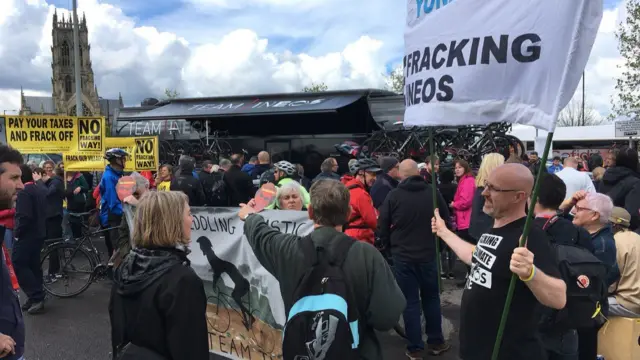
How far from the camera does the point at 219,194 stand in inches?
320

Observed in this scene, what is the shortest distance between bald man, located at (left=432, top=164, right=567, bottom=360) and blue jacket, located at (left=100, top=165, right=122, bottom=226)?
5803 mm

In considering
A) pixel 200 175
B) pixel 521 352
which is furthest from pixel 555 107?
pixel 200 175

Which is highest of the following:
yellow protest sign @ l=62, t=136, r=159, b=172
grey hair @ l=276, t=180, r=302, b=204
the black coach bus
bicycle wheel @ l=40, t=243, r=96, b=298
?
the black coach bus

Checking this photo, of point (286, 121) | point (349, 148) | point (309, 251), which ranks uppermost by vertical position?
point (286, 121)

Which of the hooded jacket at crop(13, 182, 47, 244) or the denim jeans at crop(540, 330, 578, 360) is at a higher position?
the hooded jacket at crop(13, 182, 47, 244)

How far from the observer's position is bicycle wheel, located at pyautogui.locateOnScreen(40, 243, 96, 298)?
6.79 meters

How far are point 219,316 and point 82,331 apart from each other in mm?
2464

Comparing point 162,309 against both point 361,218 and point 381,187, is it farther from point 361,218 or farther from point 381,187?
point 381,187

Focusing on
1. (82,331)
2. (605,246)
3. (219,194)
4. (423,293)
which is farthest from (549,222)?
(219,194)

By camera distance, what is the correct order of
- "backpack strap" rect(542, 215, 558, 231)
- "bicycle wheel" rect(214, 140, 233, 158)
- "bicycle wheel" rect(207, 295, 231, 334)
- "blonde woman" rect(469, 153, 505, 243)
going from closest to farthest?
"backpack strap" rect(542, 215, 558, 231) < "bicycle wheel" rect(207, 295, 231, 334) < "blonde woman" rect(469, 153, 505, 243) < "bicycle wheel" rect(214, 140, 233, 158)

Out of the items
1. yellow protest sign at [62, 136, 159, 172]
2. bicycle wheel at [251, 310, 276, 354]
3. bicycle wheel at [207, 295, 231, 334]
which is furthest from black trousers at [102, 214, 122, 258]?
bicycle wheel at [251, 310, 276, 354]

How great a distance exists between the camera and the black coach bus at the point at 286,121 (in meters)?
12.1

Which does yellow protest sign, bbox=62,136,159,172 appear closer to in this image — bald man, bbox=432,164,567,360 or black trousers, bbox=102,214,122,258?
black trousers, bbox=102,214,122,258

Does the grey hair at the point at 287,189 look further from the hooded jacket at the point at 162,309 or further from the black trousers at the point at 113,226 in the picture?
the black trousers at the point at 113,226
